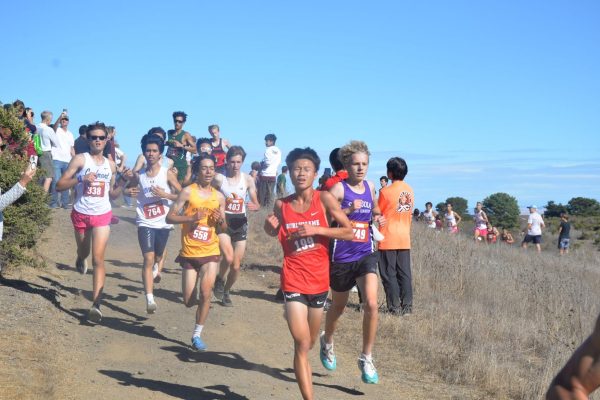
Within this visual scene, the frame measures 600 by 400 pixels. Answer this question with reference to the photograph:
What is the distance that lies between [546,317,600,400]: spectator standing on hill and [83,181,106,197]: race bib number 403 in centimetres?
701

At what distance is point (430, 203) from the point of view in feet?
81.0

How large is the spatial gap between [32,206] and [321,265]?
5.62m

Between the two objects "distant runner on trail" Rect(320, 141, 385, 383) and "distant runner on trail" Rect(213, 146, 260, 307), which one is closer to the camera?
"distant runner on trail" Rect(320, 141, 385, 383)

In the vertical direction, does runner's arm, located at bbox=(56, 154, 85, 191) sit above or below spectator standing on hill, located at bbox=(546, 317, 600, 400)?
above

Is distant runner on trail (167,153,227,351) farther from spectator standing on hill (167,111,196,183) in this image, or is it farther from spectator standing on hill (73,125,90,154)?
spectator standing on hill (73,125,90,154)

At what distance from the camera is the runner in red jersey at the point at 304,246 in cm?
595

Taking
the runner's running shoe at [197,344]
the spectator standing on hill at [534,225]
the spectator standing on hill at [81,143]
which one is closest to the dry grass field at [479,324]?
the runner's running shoe at [197,344]

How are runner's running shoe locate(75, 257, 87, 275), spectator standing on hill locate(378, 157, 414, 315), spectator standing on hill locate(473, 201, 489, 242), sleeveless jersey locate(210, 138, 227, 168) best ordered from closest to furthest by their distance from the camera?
spectator standing on hill locate(378, 157, 414, 315) < runner's running shoe locate(75, 257, 87, 275) < sleeveless jersey locate(210, 138, 227, 168) < spectator standing on hill locate(473, 201, 489, 242)

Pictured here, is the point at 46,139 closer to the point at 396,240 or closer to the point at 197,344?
the point at 396,240

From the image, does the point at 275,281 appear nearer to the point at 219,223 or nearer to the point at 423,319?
the point at 423,319

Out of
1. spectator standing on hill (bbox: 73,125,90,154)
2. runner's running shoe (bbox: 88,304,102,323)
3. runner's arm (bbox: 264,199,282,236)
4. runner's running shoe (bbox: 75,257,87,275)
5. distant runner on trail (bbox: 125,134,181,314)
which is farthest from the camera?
spectator standing on hill (bbox: 73,125,90,154)

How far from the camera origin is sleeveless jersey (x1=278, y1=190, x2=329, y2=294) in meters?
6.12

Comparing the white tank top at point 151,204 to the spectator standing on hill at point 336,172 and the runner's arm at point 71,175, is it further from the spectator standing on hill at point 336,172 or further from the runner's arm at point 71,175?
the spectator standing on hill at point 336,172

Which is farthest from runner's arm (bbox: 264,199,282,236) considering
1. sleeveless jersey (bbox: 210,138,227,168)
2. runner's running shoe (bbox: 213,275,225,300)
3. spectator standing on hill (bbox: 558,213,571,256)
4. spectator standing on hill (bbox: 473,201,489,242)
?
spectator standing on hill (bbox: 558,213,571,256)
